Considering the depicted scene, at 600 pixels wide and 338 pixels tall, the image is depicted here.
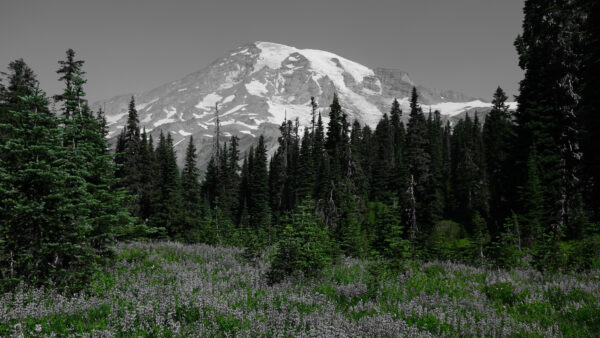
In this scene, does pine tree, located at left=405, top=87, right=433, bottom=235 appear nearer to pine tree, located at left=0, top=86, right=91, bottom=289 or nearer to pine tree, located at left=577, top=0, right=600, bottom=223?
pine tree, located at left=577, top=0, right=600, bottom=223

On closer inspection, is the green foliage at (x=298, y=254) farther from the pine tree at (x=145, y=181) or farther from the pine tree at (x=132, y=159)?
the pine tree at (x=145, y=181)

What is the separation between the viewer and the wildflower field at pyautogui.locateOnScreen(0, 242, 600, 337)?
20.1 ft

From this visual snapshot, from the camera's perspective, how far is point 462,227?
57281 millimetres

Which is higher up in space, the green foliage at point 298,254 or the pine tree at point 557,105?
the pine tree at point 557,105

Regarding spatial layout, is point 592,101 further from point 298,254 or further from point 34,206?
point 34,206

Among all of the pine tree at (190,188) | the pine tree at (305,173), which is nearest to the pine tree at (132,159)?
the pine tree at (190,188)

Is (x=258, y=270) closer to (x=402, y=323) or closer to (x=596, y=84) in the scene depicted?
(x=402, y=323)

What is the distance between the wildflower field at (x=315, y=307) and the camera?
6.11 m

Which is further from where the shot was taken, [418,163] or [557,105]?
[418,163]

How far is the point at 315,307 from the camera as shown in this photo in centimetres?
732

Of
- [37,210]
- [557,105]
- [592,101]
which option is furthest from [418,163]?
[37,210]

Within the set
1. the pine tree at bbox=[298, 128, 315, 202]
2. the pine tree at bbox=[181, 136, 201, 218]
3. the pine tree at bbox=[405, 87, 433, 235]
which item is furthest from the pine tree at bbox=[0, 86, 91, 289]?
the pine tree at bbox=[298, 128, 315, 202]

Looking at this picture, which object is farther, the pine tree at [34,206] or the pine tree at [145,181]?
the pine tree at [145,181]

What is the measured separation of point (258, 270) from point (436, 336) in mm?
6605
